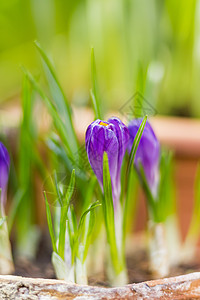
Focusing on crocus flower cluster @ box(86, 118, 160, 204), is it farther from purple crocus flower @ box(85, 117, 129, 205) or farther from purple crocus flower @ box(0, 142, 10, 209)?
purple crocus flower @ box(0, 142, 10, 209)

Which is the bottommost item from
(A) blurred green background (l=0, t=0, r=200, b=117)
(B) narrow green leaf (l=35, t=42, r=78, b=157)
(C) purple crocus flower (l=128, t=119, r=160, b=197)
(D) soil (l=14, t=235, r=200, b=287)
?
(D) soil (l=14, t=235, r=200, b=287)

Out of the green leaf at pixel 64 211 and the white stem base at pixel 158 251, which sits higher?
the green leaf at pixel 64 211

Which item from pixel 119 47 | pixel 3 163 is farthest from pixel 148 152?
pixel 119 47

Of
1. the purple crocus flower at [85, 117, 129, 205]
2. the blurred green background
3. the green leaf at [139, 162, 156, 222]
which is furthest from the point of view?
the blurred green background

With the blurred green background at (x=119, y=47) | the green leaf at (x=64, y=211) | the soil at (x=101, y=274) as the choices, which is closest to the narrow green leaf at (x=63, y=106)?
the green leaf at (x=64, y=211)

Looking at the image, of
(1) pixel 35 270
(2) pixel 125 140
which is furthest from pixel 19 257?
(2) pixel 125 140

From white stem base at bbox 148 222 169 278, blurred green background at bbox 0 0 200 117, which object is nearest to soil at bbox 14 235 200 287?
white stem base at bbox 148 222 169 278

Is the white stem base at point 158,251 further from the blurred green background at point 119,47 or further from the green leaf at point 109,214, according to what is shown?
the blurred green background at point 119,47

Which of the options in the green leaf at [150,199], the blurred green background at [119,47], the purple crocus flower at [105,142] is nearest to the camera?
the purple crocus flower at [105,142]

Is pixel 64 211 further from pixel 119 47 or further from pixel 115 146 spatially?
pixel 119 47
